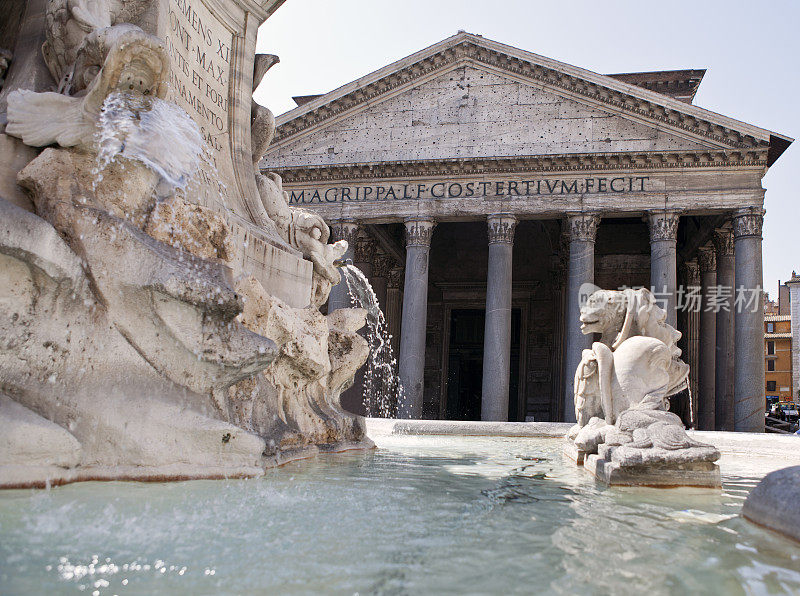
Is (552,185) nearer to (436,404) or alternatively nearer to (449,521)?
(436,404)

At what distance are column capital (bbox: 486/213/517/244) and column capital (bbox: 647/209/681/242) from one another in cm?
355

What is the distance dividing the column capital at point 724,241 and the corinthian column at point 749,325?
2.35m

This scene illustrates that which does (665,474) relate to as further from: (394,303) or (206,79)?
(394,303)

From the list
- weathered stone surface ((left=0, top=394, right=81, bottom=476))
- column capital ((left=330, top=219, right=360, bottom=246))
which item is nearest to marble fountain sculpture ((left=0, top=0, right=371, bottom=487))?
weathered stone surface ((left=0, top=394, right=81, bottom=476))

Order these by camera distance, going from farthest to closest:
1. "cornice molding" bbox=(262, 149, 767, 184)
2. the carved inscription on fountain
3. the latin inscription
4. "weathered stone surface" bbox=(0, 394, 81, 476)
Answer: the latin inscription → "cornice molding" bbox=(262, 149, 767, 184) → the carved inscription on fountain → "weathered stone surface" bbox=(0, 394, 81, 476)

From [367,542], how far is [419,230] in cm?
1718

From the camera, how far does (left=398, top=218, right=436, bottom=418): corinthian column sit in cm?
1816

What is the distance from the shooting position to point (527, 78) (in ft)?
63.3

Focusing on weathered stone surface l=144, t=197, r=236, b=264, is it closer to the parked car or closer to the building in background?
the parked car

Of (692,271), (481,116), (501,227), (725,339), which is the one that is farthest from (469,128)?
(692,271)

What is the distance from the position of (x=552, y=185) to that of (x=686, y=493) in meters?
15.7

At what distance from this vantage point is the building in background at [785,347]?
149 ft

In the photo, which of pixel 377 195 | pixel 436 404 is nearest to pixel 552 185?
pixel 377 195

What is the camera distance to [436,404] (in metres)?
25.1
